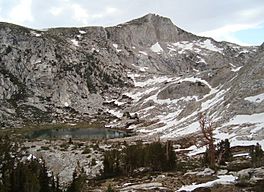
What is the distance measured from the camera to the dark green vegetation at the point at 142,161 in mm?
39750

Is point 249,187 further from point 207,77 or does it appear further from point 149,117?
point 207,77

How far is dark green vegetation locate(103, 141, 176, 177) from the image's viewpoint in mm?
39750

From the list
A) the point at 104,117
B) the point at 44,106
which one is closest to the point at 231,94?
the point at 104,117

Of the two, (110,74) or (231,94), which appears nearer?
(231,94)

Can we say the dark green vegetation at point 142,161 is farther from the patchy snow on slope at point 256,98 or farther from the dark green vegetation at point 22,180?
the patchy snow on slope at point 256,98

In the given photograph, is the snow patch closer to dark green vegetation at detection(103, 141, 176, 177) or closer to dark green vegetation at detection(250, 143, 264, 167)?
dark green vegetation at detection(250, 143, 264, 167)

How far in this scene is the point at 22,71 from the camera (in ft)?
527

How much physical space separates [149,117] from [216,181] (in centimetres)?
10002

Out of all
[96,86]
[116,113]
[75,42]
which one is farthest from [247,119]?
[75,42]

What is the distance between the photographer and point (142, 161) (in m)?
42.0

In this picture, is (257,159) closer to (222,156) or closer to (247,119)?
(222,156)

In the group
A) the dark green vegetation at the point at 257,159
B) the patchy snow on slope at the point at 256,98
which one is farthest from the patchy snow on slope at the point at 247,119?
the dark green vegetation at the point at 257,159

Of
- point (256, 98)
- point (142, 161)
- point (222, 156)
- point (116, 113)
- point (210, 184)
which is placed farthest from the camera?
point (116, 113)

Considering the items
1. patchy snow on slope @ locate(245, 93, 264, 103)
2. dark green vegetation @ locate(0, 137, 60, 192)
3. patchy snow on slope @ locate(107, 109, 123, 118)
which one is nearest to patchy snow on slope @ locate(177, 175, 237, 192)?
dark green vegetation @ locate(0, 137, 60, 192)
